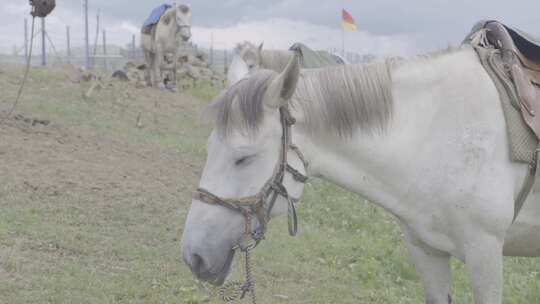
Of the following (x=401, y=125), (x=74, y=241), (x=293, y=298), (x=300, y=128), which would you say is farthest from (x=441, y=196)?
(x=74, y=241)

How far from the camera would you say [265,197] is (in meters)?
2.50

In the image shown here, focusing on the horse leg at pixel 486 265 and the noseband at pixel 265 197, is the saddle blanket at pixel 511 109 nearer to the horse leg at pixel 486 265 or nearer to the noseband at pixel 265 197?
the horse leg at pixel 486 265

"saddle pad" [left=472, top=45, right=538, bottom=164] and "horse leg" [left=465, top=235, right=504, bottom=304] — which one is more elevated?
"saddle pad" [left=472, top=45, right=538, bottom=164]

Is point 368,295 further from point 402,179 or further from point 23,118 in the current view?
point 23,118

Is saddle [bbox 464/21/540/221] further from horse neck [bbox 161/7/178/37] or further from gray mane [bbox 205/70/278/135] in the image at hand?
horse neck [bbox 161/7/178/37]

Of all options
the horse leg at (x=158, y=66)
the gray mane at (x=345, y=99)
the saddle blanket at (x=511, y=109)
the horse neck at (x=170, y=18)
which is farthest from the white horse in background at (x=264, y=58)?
the horse neck at (x=170, y=18)

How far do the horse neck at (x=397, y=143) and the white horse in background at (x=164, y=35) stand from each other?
1275 cm

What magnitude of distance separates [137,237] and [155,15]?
426 inches

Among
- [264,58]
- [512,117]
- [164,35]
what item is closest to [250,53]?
[264,58]

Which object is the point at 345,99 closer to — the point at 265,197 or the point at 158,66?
the point at 265,197

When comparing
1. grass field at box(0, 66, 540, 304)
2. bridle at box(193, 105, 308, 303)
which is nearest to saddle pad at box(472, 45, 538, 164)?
bridle at box(193, 105, 308, 303)

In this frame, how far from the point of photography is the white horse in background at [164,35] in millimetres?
15008

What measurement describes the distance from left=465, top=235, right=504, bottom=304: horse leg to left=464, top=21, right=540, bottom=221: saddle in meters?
0.25

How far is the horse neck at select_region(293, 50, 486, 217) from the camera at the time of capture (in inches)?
107
